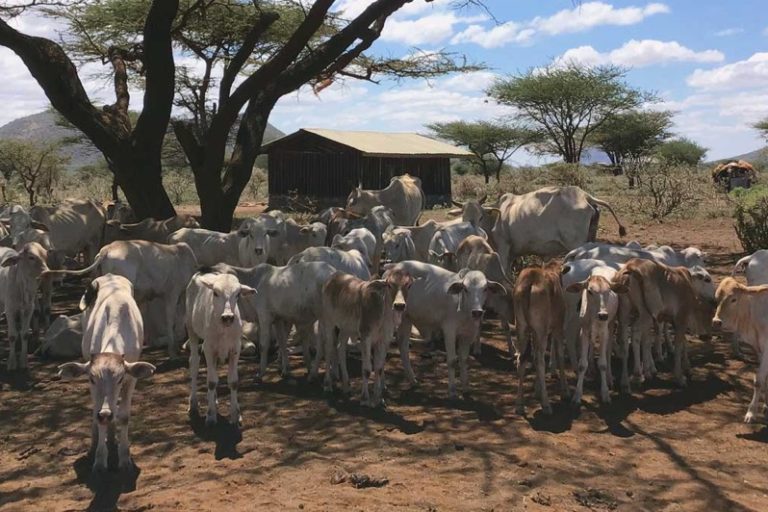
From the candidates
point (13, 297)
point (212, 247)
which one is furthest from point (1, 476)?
Answer: point (212, 247)

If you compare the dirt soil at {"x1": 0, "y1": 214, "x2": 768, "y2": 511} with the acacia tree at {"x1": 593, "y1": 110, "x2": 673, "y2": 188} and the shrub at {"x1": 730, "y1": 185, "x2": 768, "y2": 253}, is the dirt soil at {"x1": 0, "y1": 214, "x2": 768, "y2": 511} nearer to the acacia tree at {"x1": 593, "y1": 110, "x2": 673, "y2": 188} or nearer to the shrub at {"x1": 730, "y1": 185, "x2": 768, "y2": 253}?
the shrub at {"x1": 730, "y1": 185, "x2": 768, "y2": 253}

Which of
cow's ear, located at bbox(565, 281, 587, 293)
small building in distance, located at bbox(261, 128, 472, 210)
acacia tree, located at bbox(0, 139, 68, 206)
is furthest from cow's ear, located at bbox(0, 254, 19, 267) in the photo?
acacia tree, located at bbox(0, 139, 68, 206)

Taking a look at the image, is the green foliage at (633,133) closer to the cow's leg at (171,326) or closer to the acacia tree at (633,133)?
the acacia tree at (633,133)

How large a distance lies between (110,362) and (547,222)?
27.3 ft

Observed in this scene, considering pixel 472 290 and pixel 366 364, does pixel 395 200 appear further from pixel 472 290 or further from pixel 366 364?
pixel 366 364

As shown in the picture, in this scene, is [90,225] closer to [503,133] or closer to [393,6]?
[393,6]

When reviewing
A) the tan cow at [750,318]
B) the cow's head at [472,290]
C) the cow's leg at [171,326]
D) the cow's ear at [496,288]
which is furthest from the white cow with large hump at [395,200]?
the tan cow at [750,318]

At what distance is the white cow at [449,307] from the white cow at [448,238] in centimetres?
221

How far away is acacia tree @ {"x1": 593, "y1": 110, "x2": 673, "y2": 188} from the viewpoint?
4888 centimetres

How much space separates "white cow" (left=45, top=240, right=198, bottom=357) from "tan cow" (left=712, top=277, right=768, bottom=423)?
6069 millimetres

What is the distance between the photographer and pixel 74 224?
Answer: 46.2 ft

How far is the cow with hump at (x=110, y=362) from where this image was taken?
5844 mm

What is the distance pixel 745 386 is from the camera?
8445 mm

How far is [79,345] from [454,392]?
4.68 m
